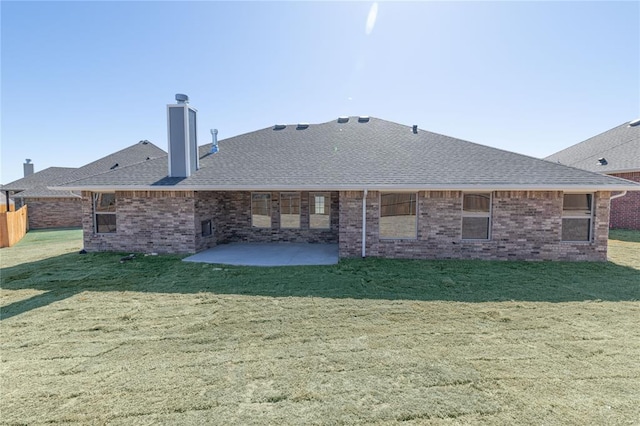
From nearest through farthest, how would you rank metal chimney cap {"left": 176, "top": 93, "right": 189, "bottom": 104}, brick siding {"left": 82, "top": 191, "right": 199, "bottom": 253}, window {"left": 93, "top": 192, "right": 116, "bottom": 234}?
1. brick siding {"left": 82, "top": 191, "right": 199, "bottom": 253}
2. window {"left": 93, "top": 192, "right": 116, "bottom": 234}
3. metal chimney cap {"left": 176, "top": 93, "right": 189, "bottom": 104}

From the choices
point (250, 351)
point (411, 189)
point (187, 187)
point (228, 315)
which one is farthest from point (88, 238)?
point (411, 189)

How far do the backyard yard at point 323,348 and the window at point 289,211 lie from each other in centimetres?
469

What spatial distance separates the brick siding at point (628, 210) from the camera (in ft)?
48.0

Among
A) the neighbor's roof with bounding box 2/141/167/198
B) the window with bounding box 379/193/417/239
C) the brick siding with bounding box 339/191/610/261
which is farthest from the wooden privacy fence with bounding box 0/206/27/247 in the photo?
the window with bounding box 379/193/417/239

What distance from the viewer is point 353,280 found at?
7066mm

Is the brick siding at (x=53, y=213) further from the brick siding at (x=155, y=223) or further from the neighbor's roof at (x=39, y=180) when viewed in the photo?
the brick siding at (x=155, y=223)

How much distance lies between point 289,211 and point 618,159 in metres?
17.6

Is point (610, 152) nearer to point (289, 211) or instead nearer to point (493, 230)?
point (493, 230)

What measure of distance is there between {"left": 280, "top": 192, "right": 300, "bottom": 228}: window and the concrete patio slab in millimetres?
861

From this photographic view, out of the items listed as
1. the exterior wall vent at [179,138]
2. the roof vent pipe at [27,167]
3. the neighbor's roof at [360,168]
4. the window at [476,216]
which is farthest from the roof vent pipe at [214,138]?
the roof vent pipe at [27,167]

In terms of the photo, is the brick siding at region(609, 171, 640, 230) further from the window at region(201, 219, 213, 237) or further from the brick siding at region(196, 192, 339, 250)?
the window at region(201, 219, 213, 237)

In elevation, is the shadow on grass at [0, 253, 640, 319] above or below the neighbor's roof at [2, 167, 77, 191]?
below

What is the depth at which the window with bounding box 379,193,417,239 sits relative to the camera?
9.19 meters

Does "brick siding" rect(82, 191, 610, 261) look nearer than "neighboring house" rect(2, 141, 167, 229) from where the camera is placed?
Yes
